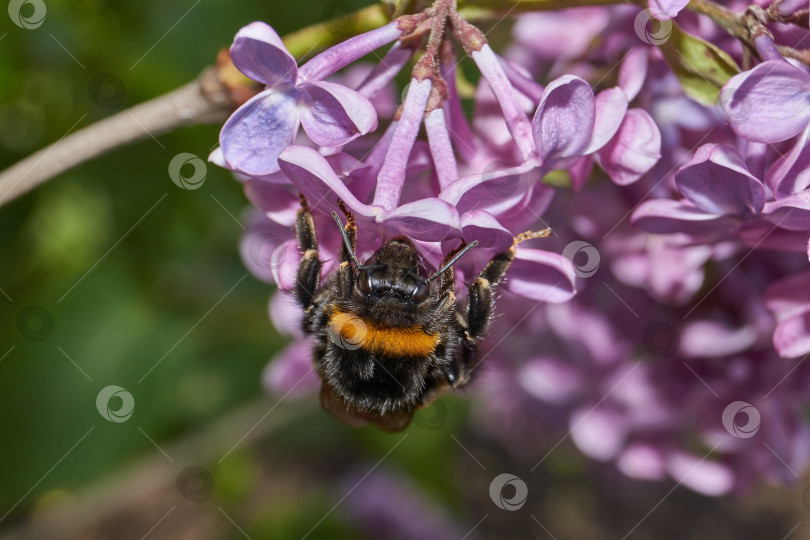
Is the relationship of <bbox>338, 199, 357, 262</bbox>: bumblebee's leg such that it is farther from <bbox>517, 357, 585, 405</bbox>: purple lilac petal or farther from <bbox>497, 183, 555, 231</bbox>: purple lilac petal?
<bbox>517, 357, 585, 405</bbox>: purple lilac petal

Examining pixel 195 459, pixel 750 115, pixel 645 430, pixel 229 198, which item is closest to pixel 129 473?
pixel 195 459

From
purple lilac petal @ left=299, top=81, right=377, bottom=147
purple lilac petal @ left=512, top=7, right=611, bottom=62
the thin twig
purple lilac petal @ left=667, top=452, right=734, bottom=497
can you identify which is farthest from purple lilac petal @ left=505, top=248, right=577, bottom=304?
purple lilac petal @ left=667, top=452, right=734, bottom=497

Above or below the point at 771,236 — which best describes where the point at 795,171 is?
above

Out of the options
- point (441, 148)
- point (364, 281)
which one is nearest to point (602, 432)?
point (364, 281)

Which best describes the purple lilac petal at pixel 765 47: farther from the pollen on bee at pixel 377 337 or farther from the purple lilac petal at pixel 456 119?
the pollen on bee at pixel 377 337

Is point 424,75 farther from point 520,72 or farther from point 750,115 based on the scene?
point 750,115

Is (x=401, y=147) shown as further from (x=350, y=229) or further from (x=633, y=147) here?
(x=633, y=147)
